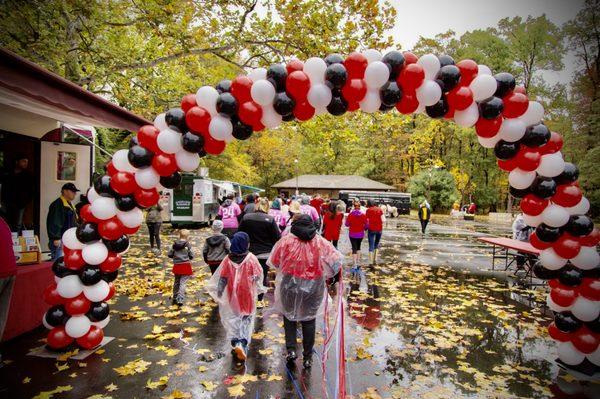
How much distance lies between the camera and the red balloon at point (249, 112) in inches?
190

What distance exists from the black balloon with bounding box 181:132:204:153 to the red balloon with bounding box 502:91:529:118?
4199 mm

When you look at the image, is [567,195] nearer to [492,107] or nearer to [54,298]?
[492,107]

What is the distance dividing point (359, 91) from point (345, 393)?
3748 millimetres

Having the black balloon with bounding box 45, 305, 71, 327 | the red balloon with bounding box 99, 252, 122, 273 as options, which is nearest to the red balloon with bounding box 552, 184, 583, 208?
the red balloon with bounding box 99, 252, 122, 273

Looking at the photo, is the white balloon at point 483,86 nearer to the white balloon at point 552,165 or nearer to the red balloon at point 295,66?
the white balloon at point 552,165

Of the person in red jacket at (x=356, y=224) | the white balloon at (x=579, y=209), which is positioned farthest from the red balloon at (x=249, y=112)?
the person in red jacket at (x=356, y=224)

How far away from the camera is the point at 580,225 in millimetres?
4715

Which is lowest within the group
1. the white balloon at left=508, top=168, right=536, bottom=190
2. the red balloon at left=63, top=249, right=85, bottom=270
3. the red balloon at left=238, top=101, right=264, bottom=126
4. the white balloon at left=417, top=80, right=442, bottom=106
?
the red balloon at left=63, top=249, right=85, bottom=270

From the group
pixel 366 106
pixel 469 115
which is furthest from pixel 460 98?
pixel 366 106

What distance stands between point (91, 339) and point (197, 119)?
335cm

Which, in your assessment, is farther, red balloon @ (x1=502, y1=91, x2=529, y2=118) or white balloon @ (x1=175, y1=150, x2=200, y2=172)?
white balloon @ (x1=175, y1=150, x2=200, y2=172)

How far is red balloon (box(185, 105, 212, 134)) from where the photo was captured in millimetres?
4758

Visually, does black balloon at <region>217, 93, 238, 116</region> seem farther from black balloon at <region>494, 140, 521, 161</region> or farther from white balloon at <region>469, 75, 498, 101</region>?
black balloon at <region>494, 140, 521, 161</region>

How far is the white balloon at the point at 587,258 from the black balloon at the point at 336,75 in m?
3.95
